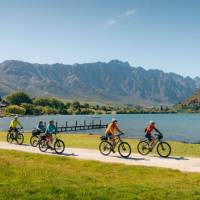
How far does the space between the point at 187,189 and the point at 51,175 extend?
6.89 m

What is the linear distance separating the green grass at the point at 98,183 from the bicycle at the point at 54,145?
7612 mm

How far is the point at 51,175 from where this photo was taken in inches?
806

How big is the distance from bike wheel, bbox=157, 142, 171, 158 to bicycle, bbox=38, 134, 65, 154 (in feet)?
26.4

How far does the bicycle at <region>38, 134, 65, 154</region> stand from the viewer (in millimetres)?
33469

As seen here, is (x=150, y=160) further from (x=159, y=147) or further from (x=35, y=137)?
(x=35, y=137)

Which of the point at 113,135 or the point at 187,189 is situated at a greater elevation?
the point at 113,135

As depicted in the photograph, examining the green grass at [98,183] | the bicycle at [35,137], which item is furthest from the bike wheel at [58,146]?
the green grass at [98,183]

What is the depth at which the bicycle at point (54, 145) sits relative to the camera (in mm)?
33469

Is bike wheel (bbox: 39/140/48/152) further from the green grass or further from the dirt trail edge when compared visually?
the green grass

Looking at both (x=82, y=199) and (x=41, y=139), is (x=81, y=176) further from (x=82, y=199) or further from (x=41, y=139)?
(x=41, y=139)

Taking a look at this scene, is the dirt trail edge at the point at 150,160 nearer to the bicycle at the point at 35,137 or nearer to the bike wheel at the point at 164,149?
the bike wheel at the point at 164,149

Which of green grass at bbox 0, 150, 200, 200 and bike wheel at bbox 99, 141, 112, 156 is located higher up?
bike wheel at bbox 99, 141, 112, 156

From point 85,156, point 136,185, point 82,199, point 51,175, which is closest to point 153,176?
point 136,185

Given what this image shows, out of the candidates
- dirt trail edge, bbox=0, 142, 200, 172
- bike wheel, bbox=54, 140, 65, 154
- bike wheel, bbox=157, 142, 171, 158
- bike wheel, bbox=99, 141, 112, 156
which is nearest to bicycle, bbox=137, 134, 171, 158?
bike wheel, bbox=157, 142, 171, 158
